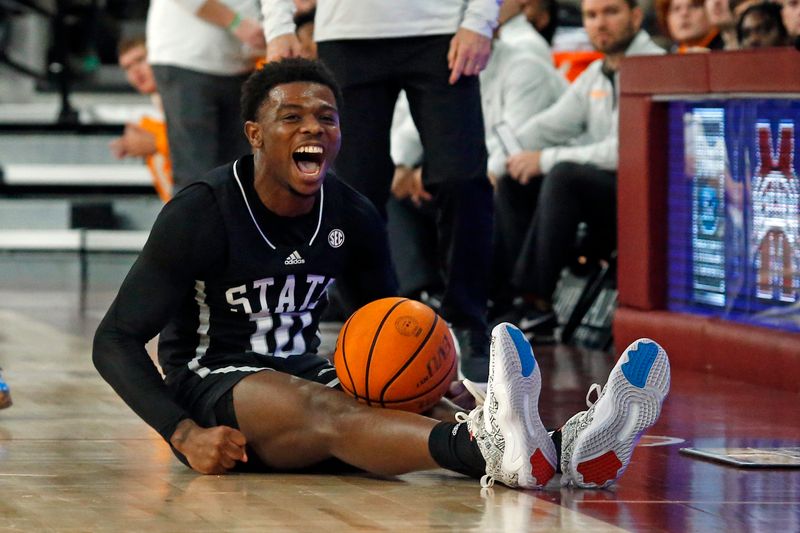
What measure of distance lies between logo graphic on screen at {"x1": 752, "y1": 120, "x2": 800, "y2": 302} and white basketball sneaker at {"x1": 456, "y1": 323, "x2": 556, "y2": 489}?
7.94ft

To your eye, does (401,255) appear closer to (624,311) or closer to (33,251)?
(624,311)

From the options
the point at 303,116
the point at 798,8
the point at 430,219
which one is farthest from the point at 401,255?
the point at 303,116

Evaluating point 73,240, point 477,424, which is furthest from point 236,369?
point 73,240

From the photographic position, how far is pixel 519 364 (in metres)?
3.82

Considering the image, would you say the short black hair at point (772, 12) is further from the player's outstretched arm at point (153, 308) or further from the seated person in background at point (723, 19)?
the player's outstretched arm at point (153, 308)

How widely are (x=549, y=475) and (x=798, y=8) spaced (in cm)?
370

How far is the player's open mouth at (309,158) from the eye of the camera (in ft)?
14.0

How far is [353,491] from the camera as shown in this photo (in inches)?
155

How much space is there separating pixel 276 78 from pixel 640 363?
1.25 m

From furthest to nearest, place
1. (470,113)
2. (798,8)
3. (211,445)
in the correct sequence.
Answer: (798,8)
(470,113)
(211,445)

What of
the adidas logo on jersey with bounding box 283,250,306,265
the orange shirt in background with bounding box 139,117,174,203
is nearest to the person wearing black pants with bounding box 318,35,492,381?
the adidas logo on jersey with bounding box 283,250,306,265

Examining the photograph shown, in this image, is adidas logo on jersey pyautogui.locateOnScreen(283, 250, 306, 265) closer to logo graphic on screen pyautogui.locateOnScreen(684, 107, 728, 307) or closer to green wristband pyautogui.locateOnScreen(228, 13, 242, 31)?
logo graphic on screen pyautogui.locateOnScreen(684, 107, 728, 307)

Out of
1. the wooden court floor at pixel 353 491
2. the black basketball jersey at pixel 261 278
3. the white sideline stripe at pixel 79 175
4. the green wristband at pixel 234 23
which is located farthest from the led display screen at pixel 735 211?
the white sideline stripe at pixel 79 175

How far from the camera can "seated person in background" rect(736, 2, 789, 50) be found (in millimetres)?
7152
